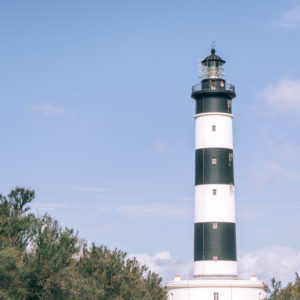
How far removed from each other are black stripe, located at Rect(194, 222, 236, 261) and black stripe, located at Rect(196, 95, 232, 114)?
10734mm

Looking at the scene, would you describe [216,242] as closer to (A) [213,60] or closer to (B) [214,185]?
(B) [214,185]

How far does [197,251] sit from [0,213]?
74.9ft

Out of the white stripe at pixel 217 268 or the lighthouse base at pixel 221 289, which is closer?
the lighthouse base at pixel 221 289

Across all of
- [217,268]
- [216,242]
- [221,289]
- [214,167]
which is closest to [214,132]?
[214,167]

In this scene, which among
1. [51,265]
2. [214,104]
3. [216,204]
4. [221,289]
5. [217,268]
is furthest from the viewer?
[214,104]

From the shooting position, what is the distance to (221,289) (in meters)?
55.0

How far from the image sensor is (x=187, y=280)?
56.1 metres

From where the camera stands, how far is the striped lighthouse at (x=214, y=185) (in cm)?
5603

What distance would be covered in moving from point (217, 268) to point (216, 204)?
5669mm

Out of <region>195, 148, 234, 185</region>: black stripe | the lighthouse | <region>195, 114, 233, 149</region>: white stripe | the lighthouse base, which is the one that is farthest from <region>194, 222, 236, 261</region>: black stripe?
<region>195, 114, 233, 149</region>: white stripe

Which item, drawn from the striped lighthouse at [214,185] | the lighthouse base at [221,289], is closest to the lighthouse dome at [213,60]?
the striped lighthouse at [214,185]

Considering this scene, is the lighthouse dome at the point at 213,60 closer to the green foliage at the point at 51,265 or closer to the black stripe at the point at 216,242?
the black stripe at the point at 216,242

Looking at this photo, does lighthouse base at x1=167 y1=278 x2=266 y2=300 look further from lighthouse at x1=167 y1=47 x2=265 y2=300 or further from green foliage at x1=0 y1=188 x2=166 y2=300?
green foliage at x1=0 y1=188 x2=166 y2=300

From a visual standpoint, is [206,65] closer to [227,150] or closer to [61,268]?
[227,150]
